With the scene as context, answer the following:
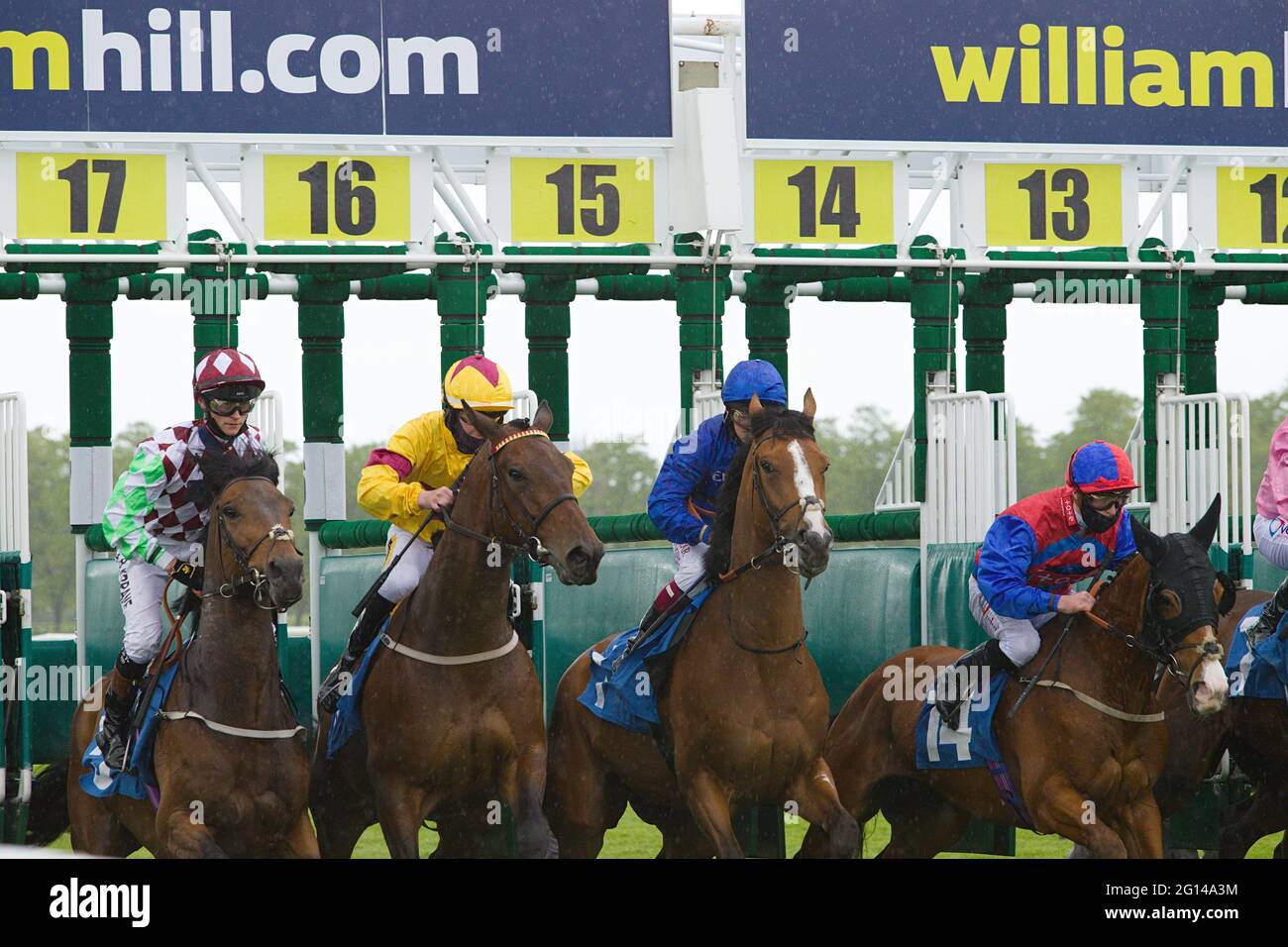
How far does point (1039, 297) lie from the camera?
33.3 ft

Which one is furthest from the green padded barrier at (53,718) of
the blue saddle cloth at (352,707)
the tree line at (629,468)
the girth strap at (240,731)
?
the tree line at (629,468)

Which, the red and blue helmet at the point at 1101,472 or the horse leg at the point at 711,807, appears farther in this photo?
the red and blue helmet at the point at 1101,472

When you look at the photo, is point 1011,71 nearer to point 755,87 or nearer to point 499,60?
point 755,87

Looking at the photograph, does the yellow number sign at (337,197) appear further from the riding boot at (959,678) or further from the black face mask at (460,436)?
the riding boot at (959,678)

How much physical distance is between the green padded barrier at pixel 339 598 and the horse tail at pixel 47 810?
120cm

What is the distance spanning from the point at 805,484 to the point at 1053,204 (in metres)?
3.51

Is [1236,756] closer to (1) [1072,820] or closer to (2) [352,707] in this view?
(1) [1072,820]

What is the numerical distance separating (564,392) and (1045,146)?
2552 millimetres

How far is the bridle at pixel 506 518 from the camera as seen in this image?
18.5 ft

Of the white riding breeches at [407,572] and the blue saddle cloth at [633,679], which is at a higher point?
the white riding breeches at [407,572]

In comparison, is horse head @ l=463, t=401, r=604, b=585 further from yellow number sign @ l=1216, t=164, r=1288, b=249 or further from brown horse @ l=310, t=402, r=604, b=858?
yellow number sign @ l=1216, t=164, r=1288, b=249

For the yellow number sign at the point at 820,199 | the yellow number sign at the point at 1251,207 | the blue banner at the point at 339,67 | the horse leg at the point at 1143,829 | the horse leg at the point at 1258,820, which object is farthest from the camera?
the yellow number sign at the point at 1251,207

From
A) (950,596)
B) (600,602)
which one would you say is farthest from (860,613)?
(600,602)

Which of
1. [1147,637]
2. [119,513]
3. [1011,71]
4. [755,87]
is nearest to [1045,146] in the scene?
[1011,71]
